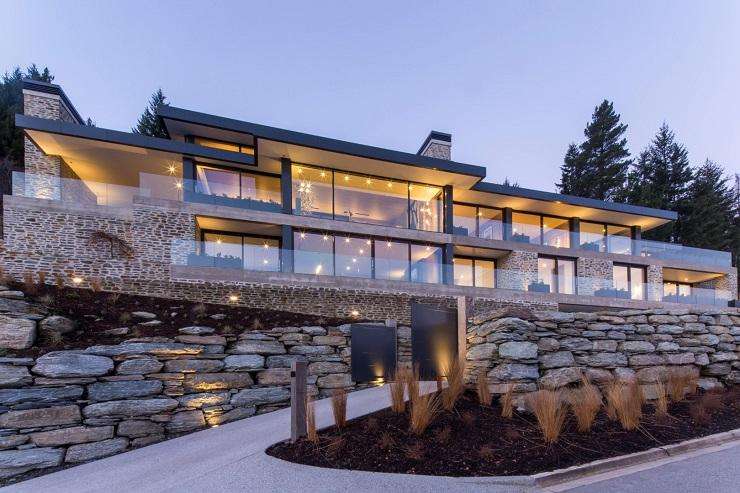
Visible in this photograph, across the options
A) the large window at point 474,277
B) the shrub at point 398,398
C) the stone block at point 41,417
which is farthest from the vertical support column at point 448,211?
the stone block at point 41,417

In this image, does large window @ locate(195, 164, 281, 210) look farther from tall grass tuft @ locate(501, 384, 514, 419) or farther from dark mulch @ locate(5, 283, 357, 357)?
tall grass tuft @ locate(501, 384, 514, 419)

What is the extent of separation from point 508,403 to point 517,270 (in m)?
14.8

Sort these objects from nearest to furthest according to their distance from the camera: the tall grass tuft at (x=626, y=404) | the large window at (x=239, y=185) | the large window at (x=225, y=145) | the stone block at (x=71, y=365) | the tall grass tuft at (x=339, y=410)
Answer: the tall grass tuft at (x=626, y=404), the tall grass tuft at (x=339, y=410), the stone block at (x=71, y=365), the large window at (x=239, y=185), the large window at (x=225, y=145)

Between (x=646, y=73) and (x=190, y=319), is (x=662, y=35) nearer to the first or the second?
(x=646, y=73)

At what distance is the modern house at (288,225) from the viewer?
42.0 ft

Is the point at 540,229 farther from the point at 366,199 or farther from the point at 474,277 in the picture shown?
the point at 366,199

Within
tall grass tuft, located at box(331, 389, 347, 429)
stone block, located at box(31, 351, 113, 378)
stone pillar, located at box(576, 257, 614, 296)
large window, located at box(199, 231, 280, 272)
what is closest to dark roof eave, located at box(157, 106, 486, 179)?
large window, located at box(199, 231, 280, 272)

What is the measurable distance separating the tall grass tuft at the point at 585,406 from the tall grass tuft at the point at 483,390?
46.1 inches

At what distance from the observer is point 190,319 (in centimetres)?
900

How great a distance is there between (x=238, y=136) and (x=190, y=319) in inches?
414

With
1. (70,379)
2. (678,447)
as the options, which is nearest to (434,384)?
(678,447)

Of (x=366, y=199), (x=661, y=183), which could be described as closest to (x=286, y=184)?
(x=366, y=199)

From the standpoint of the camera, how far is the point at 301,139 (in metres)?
15.2

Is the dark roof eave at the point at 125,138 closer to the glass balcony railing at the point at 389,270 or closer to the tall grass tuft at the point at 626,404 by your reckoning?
the glass balcony railing at the point at 389,270
